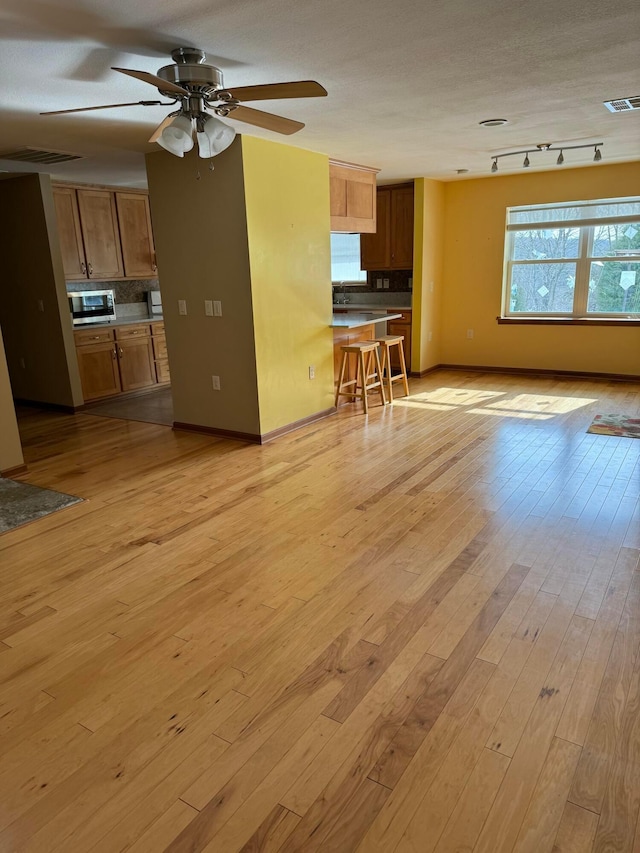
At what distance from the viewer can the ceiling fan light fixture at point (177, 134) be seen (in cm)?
268

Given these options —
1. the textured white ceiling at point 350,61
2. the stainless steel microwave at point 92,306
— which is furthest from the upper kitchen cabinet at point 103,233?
the textured white ceiling at point 350,61

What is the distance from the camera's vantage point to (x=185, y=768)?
1.75 m

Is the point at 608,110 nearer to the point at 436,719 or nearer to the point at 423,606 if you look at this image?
the point at 423,606

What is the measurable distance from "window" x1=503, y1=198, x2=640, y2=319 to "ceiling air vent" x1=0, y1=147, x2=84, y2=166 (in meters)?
5.01

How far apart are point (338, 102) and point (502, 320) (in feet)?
14.8

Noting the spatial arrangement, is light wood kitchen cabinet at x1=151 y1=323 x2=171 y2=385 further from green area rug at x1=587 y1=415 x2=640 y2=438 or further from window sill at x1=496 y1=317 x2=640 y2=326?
green area rug at x1=587 y1=415 x2=640 y2=438

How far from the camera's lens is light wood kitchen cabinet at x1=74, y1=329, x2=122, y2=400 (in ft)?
21.0

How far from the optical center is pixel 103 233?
669 centimetres

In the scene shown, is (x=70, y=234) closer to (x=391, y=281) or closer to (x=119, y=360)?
(x=119, y=360)

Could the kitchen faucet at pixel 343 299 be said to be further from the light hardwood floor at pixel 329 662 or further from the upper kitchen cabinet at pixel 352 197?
the light hardwood floor at pixel 329 662

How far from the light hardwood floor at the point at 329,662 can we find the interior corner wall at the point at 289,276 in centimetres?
112

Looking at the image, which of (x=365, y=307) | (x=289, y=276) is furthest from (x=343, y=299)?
(x=289, y=276)

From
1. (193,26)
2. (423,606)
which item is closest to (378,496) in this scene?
(423,606)

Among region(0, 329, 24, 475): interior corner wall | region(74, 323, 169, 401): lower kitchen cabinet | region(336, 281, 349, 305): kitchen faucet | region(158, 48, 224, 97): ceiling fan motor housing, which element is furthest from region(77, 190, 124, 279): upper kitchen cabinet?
region(158, 48, 224, 97): ceiling fan motor housing
